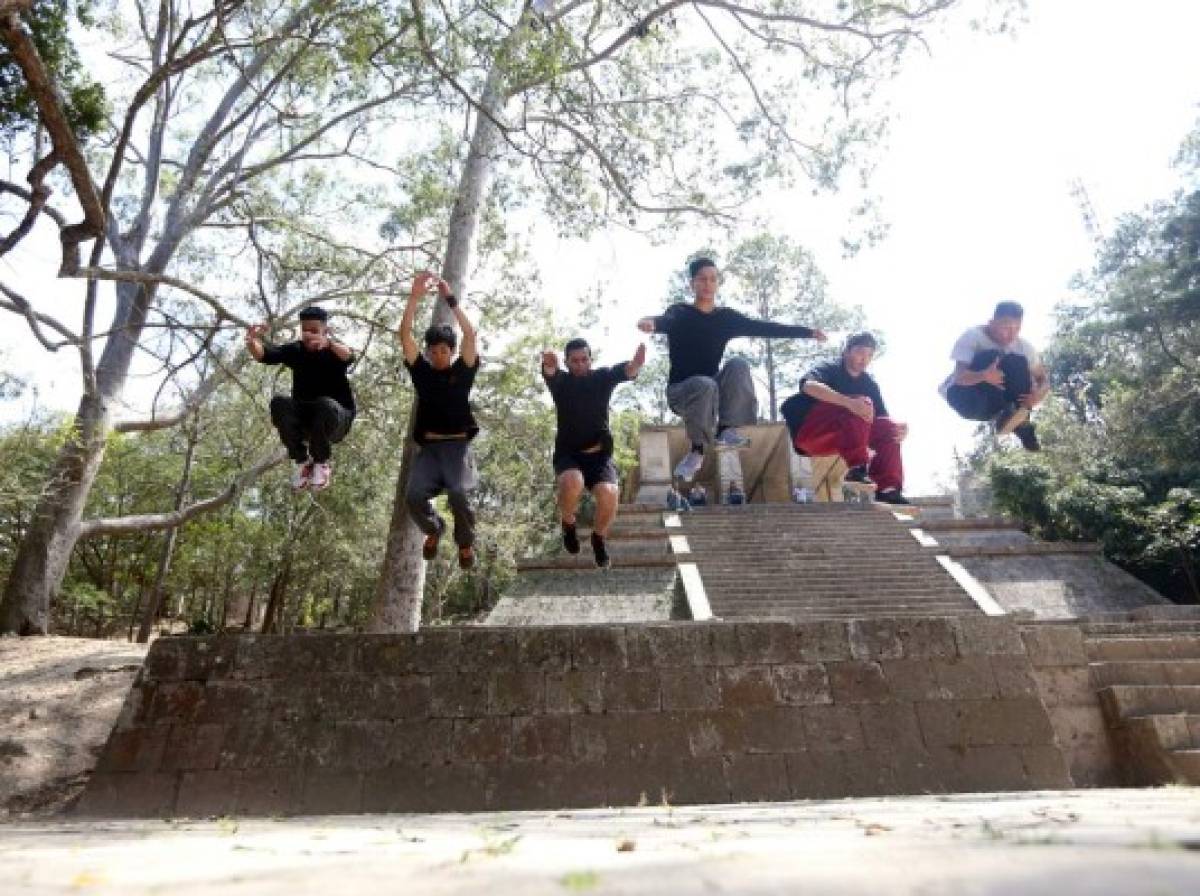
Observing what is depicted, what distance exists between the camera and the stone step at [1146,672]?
539cm

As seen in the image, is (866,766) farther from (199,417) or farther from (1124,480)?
(1124,480)

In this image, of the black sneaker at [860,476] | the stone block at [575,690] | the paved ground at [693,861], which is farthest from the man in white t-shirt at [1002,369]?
the paved ground at [693,861]

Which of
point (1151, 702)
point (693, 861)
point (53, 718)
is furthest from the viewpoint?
point (53, 718)

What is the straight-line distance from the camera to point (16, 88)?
20.5 ft

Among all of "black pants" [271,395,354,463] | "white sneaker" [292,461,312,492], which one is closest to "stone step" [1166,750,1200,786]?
"black pants" [271,395,354,463]

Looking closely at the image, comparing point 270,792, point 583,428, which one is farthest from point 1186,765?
point 270,792

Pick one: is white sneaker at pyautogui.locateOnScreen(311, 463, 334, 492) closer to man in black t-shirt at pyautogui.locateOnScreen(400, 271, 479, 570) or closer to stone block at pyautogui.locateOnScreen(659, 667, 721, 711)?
man in black t-shirt at pyautogui.locateOnScreen(400, 271, 479, 570)

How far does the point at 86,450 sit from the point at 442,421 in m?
6.80

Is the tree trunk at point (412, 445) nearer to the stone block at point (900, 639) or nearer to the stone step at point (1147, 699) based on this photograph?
the stone block at point (900, 639)

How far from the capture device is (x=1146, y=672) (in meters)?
5.46

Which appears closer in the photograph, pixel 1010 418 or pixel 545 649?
pixel 545 649

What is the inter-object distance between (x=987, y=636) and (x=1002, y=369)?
2.49 metres

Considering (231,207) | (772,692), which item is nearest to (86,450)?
(231,207)

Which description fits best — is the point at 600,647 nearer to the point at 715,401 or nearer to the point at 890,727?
the point at 890,727
